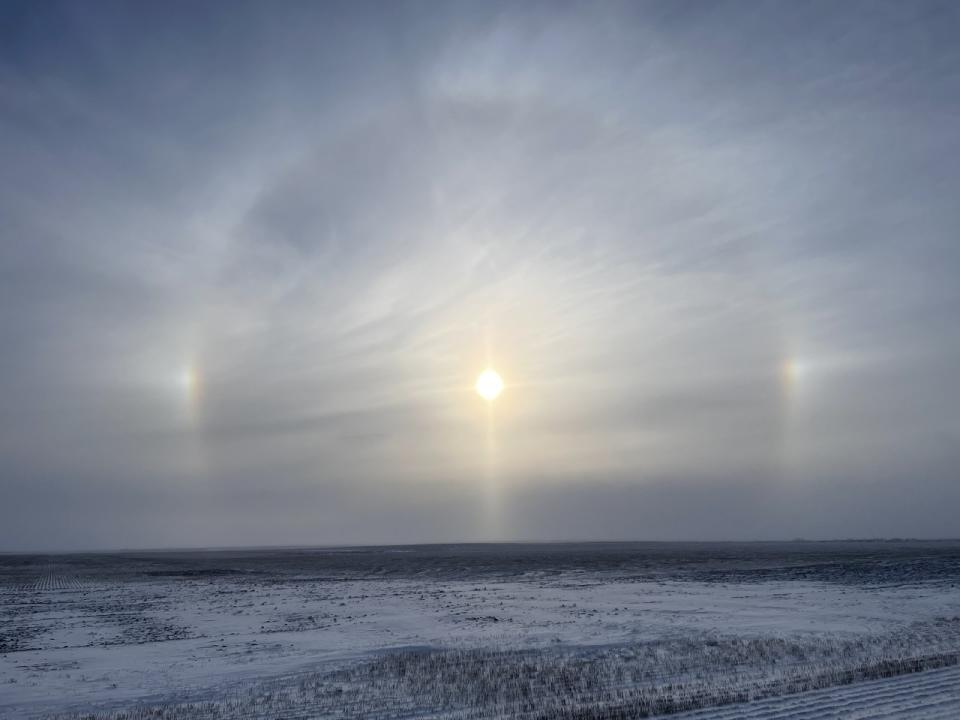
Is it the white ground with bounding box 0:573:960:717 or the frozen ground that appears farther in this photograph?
the white ground with bounding box 0:573:960:717

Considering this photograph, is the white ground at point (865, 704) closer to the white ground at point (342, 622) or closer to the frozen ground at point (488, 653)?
the frozen ground at point (488, 653)

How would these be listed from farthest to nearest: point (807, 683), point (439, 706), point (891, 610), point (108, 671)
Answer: point (891, 610) → point (108, 671) → point (807, 683) → point (439, 706)

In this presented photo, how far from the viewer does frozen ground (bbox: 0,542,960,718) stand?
54.3ft

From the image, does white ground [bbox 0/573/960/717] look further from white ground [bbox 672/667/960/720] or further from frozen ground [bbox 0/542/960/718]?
white ground [bbox 672/667/960/720]

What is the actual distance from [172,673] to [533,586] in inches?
1325

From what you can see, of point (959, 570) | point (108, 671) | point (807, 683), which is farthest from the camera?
point (959, 570)

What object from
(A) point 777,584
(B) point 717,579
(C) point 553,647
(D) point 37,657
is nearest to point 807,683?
(C) point 553,647

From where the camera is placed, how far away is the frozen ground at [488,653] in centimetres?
1656

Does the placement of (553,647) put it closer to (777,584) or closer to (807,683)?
(807,683)

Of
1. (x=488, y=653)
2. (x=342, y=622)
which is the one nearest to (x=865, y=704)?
(x=488, y=653)

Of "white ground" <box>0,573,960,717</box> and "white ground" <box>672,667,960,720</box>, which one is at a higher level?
"white ground" <box>0,573,960,717</box>

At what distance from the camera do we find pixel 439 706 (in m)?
16.2

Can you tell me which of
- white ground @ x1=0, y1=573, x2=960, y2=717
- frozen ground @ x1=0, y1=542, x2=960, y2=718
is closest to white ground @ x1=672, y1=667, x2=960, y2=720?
frozen ground @ x1=0, y1=542, x2=960, y2=718

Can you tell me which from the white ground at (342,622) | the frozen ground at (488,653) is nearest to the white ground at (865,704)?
the frozen ground at (488,653)
